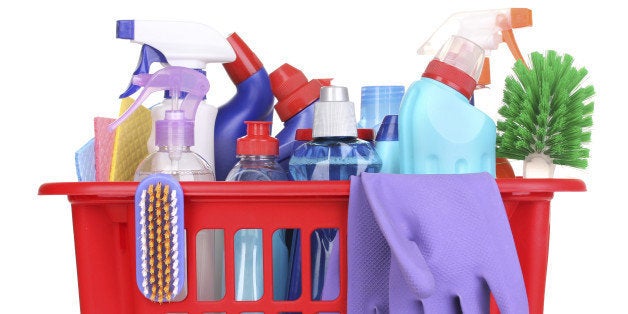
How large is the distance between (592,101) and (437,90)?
20 centimetres

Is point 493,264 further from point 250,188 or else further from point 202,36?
point 202,36

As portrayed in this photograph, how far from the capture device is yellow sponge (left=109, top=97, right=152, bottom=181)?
45.3 inches

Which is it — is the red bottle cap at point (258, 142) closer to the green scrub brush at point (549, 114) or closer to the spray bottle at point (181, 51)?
the spray bottle at point (181, 51)

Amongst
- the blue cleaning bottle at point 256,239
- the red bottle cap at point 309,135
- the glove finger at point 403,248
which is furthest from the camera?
the red bottle cap at point 309,135

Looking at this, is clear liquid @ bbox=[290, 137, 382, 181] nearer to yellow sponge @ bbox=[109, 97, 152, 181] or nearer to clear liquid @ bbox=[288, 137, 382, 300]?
clear liquid @ bbox=[288, 137, 382, 300]

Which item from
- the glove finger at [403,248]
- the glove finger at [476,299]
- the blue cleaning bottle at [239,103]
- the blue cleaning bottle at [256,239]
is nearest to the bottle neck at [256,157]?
the blue cleaning bottle at [256,239]

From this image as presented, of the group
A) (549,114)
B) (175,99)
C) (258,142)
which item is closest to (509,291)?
(549,114)

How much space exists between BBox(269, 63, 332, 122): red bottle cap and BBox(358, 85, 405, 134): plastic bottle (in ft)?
0.24

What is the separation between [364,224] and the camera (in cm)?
101

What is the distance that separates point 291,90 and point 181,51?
0.17 metres

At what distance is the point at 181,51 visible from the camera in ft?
3.93

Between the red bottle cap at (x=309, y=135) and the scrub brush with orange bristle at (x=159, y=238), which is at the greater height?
the red bottle cap at (x=309, y=135)

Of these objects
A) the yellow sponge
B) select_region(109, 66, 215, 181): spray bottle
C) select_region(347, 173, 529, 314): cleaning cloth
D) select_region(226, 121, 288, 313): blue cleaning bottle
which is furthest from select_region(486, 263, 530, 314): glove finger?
the yellow sponge

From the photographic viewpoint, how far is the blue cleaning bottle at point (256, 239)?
3.56 ft
